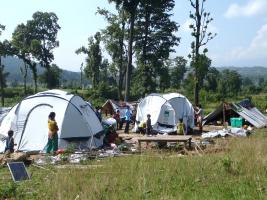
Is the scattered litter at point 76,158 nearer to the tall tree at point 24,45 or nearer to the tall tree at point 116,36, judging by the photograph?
the tall tree at point 116,36

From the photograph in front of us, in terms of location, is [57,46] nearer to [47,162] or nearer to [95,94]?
[95,94]

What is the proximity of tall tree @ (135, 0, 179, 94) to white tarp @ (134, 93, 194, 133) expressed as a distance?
20240mm

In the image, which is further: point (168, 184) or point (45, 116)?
point (45, 116)

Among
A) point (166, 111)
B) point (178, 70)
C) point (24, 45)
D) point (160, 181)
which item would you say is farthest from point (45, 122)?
point (178, 70)

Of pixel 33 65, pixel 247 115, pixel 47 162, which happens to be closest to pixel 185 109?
pixel 247 115

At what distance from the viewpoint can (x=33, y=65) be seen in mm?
66000

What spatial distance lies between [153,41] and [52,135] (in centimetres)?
3182

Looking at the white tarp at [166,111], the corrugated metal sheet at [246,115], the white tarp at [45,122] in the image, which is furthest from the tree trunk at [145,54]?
the white tarp at [45,122]

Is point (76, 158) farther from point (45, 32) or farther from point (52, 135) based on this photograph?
point (45, 32)

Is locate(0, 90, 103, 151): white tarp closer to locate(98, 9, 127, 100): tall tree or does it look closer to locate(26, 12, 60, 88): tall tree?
locate(98, 9, 127, 100): tall tree

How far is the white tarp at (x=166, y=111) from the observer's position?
82.1 ft

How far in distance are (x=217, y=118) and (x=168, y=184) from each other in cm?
2102

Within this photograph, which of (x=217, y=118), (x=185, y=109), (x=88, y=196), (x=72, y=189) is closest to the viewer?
(x=88, y=196)

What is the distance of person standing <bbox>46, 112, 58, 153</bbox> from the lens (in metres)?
16.2
